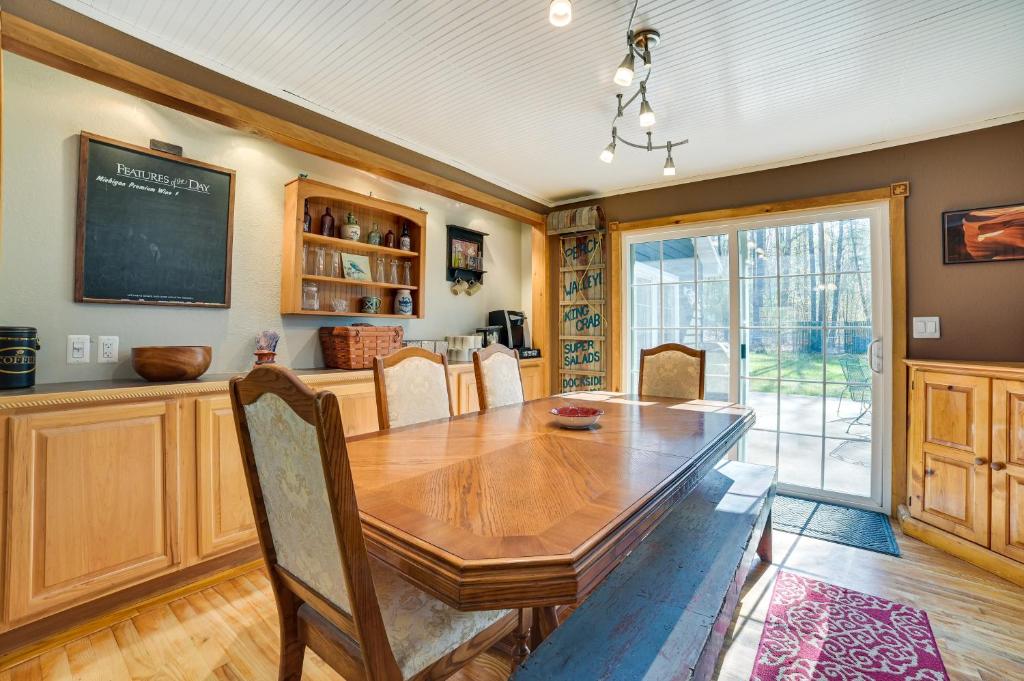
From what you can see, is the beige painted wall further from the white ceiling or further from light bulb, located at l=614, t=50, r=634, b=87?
light bulb, located at l=614, t=50, r=634, b=87

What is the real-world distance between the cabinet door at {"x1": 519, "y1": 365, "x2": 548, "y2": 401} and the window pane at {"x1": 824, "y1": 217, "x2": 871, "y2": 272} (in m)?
2.47

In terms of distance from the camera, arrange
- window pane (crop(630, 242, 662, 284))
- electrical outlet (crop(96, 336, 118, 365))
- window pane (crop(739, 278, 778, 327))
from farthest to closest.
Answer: window pane (crop(630, 242, 662, 284)), window pane (crop(739, 278, 778, 327)), electrical outlet (crop(96, 336, 118, 365))

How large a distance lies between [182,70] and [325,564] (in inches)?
92.0

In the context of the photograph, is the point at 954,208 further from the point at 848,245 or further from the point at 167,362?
the point at 167,362

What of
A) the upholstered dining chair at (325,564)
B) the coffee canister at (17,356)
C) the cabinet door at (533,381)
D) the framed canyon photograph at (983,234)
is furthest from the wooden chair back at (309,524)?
the framed canyon photograph at (983,234)

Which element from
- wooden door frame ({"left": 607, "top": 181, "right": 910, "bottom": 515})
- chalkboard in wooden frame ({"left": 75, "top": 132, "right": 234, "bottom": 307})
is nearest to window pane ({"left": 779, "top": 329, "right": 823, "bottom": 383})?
wooden door frame ({"left": 607, "top": 181, "right": 910, "bottom": 515})

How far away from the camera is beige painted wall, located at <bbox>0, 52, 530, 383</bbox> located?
2045mm

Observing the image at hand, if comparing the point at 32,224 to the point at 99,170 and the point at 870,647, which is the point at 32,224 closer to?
the point at 99,170

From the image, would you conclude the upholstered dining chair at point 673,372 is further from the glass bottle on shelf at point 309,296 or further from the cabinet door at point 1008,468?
the glass bottle on shelf at point 309,296

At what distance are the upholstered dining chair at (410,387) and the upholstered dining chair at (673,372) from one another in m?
1.37

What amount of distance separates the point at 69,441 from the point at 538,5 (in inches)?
99.2

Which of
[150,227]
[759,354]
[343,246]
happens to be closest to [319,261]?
[343,246]

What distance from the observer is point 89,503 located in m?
1.87

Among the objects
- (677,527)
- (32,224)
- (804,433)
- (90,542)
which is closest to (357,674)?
(677,527)
